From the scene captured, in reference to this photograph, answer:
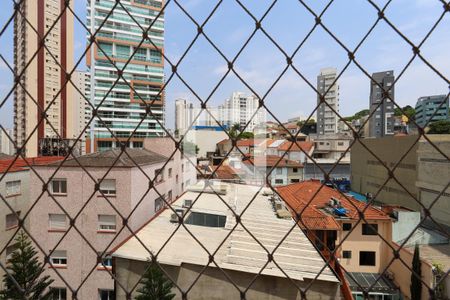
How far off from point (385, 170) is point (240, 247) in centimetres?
512

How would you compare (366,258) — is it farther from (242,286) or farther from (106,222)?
(106,222)

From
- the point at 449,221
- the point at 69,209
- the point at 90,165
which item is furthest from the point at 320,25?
the point at 449,221

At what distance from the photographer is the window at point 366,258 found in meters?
5.32

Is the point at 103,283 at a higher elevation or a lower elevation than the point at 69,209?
lower

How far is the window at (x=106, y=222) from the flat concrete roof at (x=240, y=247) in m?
1.01

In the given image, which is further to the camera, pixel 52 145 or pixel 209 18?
pixel 52 145

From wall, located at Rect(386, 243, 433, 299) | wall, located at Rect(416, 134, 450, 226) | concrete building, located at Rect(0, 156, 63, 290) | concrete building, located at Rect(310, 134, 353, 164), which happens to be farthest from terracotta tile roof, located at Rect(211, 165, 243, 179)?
concrete building, located at Rect(310, 134, 353, 164)

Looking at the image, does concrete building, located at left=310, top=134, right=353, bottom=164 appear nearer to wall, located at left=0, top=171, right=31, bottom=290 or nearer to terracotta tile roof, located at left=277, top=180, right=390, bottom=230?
terracotta tile roof, located at left=277, top=180, right=390, bottom=230

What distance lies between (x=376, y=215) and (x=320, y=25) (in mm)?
5042

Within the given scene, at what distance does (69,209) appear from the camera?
4.61 metres

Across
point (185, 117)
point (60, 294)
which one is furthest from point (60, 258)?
point (185, 117)

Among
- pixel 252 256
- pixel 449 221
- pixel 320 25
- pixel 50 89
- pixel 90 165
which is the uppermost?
pixel 50 89

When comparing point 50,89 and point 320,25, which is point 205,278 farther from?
point 50,89

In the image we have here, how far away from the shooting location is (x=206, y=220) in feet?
13.1
